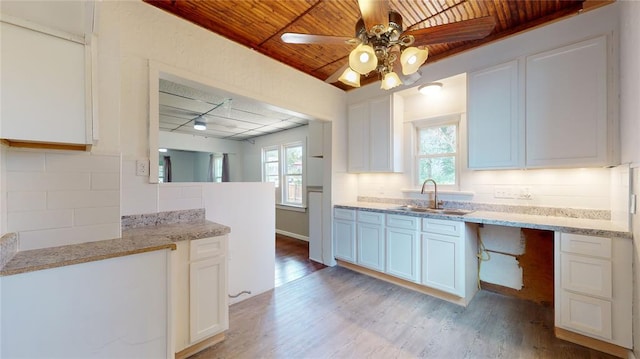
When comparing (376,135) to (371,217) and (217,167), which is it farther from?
(217,167)

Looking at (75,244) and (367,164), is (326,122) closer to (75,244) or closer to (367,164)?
(367,164)

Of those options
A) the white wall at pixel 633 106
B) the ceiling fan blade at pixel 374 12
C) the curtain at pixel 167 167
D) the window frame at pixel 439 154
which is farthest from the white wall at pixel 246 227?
the curtain at pixel 167 167

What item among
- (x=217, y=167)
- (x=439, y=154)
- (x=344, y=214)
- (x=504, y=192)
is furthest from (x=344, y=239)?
(x=217, y=167)

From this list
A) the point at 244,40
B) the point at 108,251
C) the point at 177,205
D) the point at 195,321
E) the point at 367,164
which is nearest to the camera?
the point at 108,251

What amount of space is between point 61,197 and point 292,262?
276 centimetres

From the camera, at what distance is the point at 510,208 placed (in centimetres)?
255

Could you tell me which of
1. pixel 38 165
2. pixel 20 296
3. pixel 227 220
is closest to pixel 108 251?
pixel 20 296

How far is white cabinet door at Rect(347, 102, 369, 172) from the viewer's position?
3439mm

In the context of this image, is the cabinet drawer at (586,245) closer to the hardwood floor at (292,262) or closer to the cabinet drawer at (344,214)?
the cabinet drawer at (344,214)

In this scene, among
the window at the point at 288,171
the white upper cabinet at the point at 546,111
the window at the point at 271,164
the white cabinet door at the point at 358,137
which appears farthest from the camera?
the window at the point at 271,164

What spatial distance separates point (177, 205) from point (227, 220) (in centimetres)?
50

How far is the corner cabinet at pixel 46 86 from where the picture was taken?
1.11m

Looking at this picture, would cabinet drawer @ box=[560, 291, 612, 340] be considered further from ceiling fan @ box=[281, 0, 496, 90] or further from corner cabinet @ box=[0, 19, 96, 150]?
corner cabinet @ box=[0, 19, 96, 150]

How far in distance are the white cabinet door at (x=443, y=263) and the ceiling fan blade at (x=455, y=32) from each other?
5.81 feet
